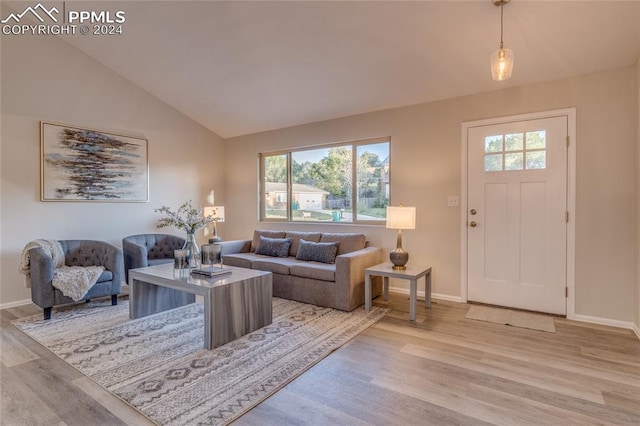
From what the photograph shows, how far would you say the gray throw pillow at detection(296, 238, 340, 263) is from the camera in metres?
4.04

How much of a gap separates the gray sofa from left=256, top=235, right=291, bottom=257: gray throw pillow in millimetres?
59

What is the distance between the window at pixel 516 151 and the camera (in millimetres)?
3400

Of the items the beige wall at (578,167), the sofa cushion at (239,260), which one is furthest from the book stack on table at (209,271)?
the beige wall at (578,167)

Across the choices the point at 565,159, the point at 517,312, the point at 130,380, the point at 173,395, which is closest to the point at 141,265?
the point at 130,380

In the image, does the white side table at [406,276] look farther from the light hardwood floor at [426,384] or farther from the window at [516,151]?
the window at [516,151]

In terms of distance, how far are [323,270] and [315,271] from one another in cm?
10

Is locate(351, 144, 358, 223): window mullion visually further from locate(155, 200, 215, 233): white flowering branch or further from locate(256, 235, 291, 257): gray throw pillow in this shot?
locate(155, 200, 215, 233): white flowering branch

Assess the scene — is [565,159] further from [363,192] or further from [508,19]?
[363,192]

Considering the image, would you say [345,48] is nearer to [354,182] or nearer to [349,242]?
[354,182]

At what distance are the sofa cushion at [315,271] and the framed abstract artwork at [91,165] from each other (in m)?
2.67

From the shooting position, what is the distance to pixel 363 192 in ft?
15.3

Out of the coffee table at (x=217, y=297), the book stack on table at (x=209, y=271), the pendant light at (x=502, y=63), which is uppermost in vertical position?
the pendant light at (x=502, y=63)

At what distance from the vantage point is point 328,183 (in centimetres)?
502

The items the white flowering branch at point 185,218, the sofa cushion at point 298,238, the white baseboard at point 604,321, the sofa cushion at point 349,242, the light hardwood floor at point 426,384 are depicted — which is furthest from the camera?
the sofa cushion at point 298,238
